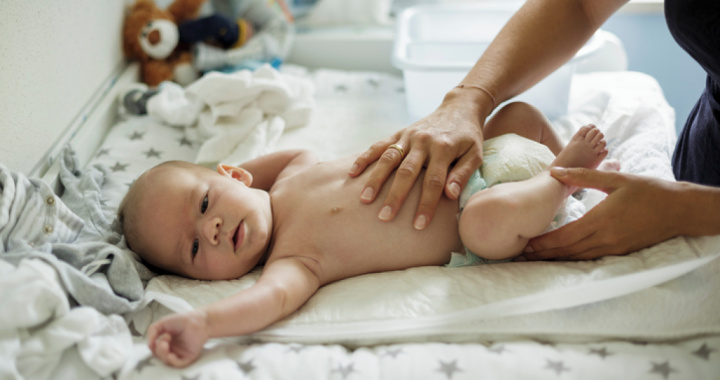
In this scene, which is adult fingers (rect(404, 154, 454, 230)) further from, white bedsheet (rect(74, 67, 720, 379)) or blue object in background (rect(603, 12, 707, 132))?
blue object in background (rect(603, 12, 707, 132))

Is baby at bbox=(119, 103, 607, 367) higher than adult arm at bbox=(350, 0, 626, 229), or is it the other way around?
adult arm at bbox=(350, 0, 626, 229)

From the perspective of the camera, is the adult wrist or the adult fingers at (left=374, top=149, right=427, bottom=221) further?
the adult wrist

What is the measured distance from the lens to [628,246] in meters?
0.99

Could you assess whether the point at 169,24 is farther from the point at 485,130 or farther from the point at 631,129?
the point at 631,129

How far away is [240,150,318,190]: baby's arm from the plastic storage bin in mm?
424

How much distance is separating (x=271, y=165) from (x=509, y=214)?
2.22ft

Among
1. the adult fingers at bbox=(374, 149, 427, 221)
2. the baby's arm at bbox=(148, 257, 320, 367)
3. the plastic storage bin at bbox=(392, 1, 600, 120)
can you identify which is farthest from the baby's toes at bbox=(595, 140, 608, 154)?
the baby's arm at bbox=(148, 257, 320, 367)

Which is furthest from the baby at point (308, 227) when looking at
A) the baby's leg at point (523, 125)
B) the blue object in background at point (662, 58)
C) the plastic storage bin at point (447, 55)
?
the blue object in background at point (662, 58)

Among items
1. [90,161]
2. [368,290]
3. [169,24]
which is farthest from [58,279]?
[169,24]

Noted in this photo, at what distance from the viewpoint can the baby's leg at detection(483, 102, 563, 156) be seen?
1.24 metres

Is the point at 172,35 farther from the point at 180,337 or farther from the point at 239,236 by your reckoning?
the point at 180,337

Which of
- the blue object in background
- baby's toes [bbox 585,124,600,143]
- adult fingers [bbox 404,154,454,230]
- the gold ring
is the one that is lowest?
the blue object in background

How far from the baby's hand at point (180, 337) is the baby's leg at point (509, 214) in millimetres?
484

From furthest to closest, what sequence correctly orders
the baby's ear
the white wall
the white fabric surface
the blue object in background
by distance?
the blue object in background < the baby's ear < the white wall < the white fabric surface
